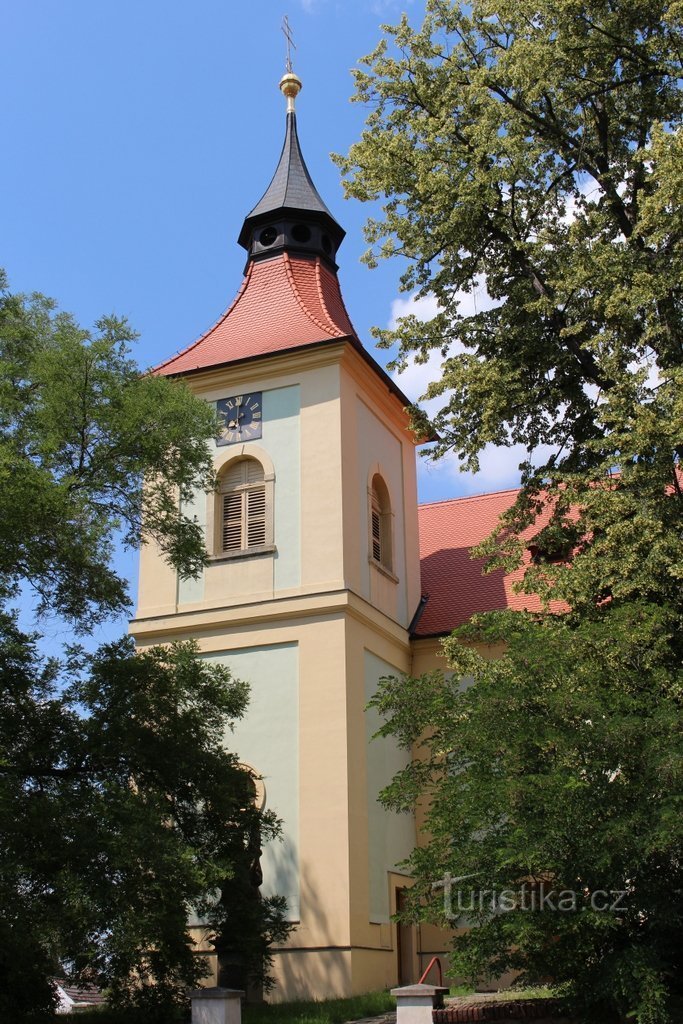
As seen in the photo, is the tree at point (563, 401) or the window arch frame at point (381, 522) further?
the window arch frame at point (381, 522)

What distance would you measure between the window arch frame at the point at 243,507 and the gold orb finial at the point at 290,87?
979 centimetres

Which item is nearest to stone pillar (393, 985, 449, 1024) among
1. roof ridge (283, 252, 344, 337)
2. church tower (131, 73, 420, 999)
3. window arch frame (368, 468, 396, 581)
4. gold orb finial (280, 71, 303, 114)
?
church tower (131, 73, 420, 999)

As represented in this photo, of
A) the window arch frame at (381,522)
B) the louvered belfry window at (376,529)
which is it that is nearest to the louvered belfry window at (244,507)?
the window arch frame at (381,522)

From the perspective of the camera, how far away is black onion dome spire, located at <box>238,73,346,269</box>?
22.5 meters

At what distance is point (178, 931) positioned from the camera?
11031 millimetres

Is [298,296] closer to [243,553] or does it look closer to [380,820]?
[243,553]

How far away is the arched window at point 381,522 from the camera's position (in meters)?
19.9

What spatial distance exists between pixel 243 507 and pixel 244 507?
0.02 m

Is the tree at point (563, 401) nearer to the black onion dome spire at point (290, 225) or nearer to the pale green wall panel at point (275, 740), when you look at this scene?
the pale green wall panel at point (275, 740)

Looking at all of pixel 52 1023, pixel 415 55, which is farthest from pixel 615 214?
pixel 52 1023

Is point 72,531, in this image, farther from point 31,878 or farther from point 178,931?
point 178,931

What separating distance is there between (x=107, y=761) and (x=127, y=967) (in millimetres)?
2295

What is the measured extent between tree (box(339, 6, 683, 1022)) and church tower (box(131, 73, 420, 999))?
294cm

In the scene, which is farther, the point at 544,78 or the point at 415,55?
the point at 415,55
